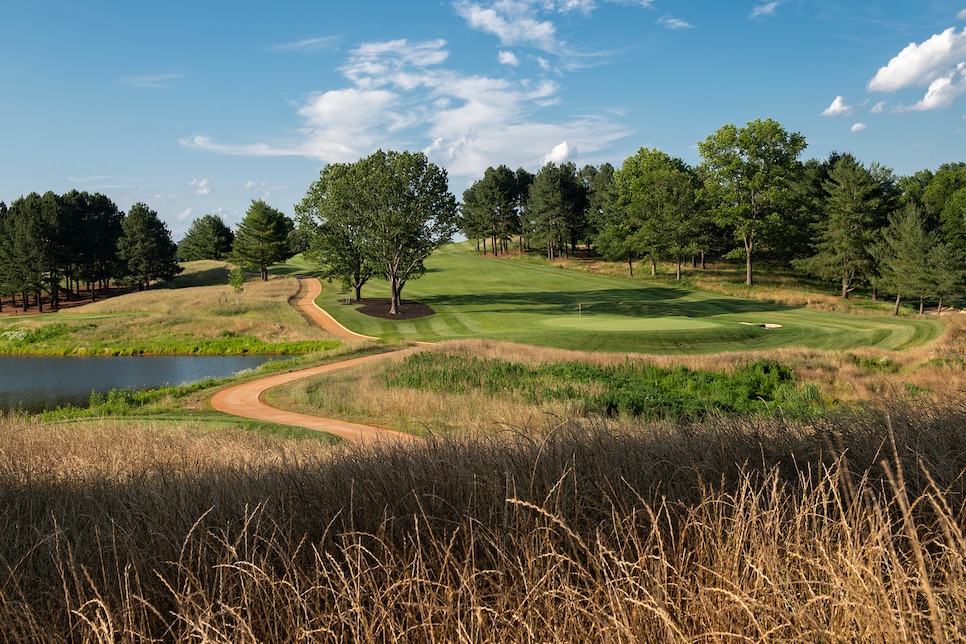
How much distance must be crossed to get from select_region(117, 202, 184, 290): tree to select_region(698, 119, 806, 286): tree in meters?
60.6

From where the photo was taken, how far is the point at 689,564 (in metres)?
3.04

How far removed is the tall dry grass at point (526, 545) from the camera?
8.36ft

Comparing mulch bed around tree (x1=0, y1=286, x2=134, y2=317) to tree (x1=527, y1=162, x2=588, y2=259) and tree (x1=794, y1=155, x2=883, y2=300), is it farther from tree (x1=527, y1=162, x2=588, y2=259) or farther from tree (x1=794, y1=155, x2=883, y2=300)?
tree (x1=794, y1=155, x2=883, y2=300)

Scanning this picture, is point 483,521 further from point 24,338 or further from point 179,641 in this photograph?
point 24,338

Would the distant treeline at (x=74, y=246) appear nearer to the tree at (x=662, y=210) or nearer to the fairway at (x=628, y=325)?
the fairway at (x=628, y=325)

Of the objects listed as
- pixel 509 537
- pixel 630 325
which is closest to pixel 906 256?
pixel 630 325

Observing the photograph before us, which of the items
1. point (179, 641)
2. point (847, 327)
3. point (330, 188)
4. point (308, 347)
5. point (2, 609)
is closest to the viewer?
point (179, 641)

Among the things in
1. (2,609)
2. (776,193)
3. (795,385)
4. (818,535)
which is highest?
(776,193)

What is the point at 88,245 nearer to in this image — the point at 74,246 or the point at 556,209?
the point at 74,246

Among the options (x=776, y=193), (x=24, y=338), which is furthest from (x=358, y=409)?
(x=776, y=193)

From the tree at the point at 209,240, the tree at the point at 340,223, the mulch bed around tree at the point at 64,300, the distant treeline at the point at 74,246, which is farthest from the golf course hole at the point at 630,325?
the tree at the point at 209,240

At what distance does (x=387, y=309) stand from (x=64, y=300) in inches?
1692

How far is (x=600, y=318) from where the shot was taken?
40.9 m

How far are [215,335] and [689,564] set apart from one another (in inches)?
1729
